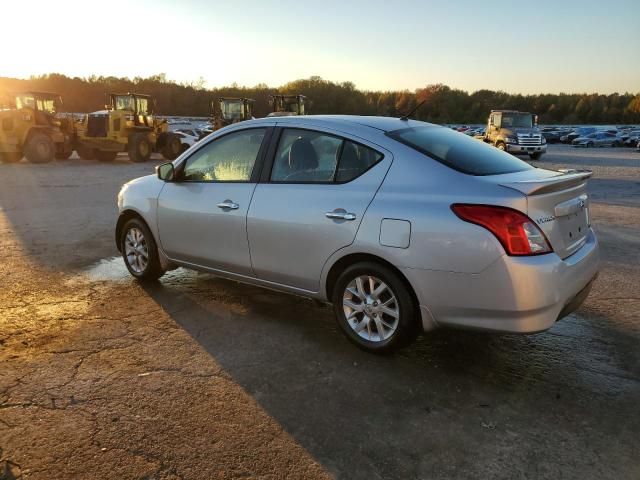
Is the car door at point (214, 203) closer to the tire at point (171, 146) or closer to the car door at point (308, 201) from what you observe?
the car door at point (308, 201)

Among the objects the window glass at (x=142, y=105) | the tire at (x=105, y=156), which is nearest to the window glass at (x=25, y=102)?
the tire at (x=105, y=156)

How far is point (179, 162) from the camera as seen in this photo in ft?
15.7

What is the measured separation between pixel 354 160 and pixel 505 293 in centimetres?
139

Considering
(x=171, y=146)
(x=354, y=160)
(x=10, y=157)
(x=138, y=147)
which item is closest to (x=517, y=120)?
(x=171, y=146)

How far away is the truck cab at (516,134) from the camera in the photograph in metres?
23.2

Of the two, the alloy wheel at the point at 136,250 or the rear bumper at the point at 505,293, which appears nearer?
the rear bumper at the point at 505,293

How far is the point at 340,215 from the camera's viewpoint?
351cm

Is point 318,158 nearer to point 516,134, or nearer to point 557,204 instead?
point 557,204

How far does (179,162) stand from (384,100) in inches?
4077

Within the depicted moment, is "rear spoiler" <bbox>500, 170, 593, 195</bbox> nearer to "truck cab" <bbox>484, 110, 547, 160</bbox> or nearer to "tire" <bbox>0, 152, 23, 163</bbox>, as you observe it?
"truck cab" <bbox>484, 110, 547, 160</bbox>

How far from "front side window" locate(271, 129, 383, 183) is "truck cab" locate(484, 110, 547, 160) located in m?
20.7

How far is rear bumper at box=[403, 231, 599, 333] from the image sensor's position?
9.57ft

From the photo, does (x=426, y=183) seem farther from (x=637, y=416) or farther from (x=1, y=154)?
(x=1, y=154)

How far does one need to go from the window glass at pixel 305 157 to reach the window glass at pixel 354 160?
0.06m
